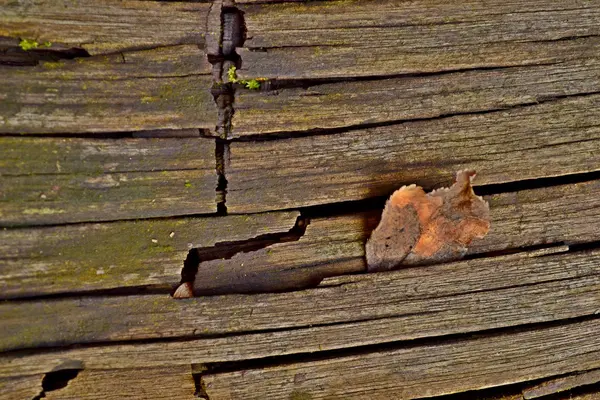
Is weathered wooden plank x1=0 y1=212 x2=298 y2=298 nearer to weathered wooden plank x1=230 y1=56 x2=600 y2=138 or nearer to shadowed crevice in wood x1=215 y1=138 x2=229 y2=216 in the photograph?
shadowed crevice in wood x1=215 y1=138 x2=229 y2=216

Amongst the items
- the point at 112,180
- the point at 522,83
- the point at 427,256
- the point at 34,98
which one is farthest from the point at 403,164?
the point at 34,98

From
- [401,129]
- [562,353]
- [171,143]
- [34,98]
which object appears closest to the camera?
[34,98]

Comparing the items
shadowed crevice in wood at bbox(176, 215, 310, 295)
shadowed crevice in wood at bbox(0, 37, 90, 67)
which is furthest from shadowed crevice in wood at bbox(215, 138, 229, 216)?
shadowed crevice in wood at bbox(0, 37, 90, 67)

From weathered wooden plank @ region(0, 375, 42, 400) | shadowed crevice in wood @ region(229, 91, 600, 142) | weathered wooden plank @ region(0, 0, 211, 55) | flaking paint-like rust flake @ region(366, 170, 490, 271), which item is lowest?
weathered wooden plank @ region(0, 375, 42, 400)

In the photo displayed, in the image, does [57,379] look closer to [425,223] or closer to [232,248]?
[232,248]

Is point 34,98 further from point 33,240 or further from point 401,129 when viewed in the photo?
point 401,129

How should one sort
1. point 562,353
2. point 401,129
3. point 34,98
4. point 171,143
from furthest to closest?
point 562,353
point 401,129
point 171,143
point 34,98

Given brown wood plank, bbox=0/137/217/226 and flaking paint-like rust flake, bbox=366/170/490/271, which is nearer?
brown wood plank, bbox=0/137/217/226

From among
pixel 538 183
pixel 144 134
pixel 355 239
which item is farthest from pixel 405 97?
pixel 144 134
